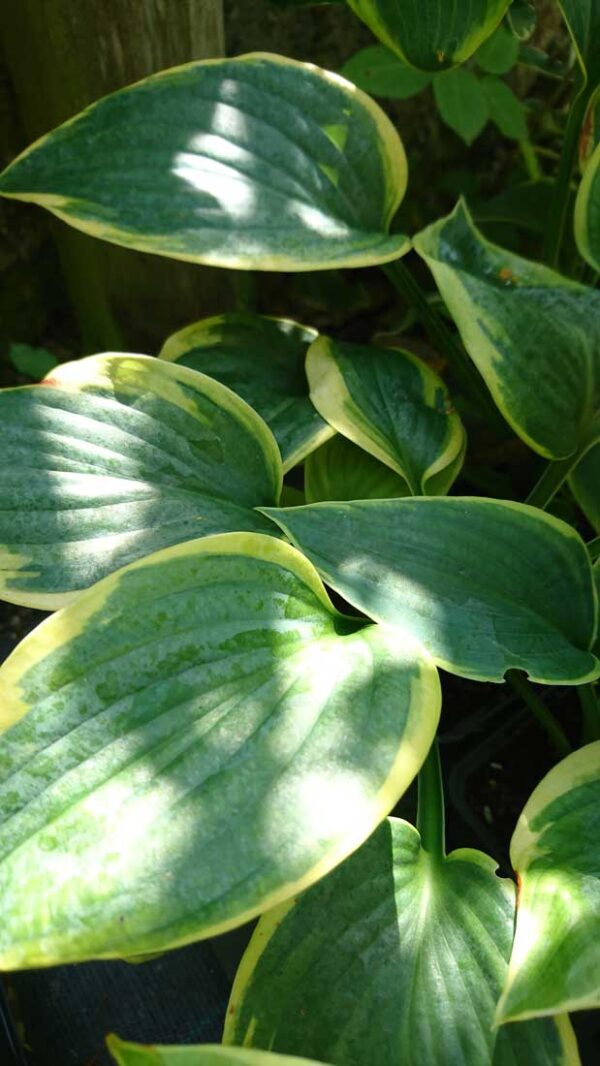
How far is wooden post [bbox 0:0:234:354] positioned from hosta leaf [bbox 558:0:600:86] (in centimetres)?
35

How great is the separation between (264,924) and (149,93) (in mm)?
630

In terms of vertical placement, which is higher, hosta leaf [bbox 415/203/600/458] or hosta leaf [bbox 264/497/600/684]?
hosta leaf [bbox 415/203/600/458]

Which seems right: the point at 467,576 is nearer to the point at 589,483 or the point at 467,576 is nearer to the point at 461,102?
the point at 589,483

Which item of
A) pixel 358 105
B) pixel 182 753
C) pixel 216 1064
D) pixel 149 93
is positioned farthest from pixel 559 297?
pixel 216 1064

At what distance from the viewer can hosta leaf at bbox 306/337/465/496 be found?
0.77 m

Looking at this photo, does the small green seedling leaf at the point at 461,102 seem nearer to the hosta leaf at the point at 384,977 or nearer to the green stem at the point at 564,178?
the green stem at the point at 564,178

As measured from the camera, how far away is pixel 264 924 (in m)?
0.55

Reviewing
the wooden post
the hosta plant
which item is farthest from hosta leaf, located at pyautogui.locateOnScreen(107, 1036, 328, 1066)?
the wooden post

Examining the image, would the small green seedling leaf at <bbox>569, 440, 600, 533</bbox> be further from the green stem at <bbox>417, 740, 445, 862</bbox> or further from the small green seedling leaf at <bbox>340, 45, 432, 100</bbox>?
the small green seedling leaf at <bbox>340, 45, 432, 100</bbox>

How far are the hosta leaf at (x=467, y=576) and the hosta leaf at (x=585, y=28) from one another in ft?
1.43

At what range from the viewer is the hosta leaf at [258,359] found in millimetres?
816

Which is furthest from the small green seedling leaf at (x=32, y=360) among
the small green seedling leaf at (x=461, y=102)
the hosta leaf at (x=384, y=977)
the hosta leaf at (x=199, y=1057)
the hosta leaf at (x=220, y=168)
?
the hosta leaf at (x=199, y=1057)

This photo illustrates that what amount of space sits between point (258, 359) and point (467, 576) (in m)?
0.36

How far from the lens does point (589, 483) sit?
2.82 feet
